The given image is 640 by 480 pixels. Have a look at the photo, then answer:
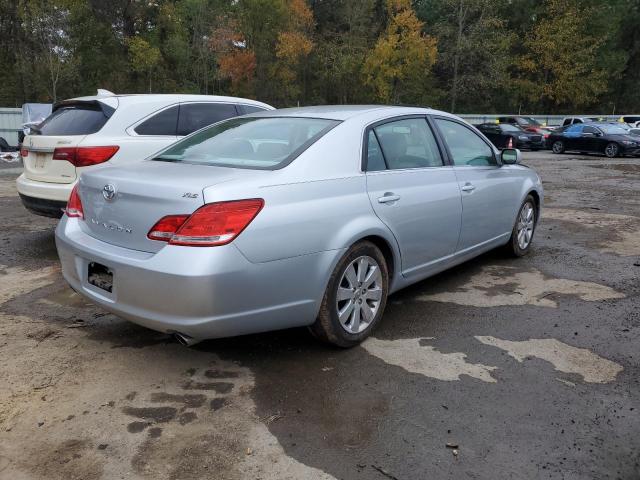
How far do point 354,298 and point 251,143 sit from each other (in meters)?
1.27

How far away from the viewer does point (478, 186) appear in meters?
4.77

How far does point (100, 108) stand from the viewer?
5809mm

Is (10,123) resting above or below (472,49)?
below

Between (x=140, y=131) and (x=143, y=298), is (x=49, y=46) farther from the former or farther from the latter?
(x=143, y=298)

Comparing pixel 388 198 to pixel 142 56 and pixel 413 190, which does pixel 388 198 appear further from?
pixel 142 56

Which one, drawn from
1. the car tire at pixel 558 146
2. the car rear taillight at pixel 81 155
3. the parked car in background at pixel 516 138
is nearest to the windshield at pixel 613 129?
the car tire at pixel 558 146

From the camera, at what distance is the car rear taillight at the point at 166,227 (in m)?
2.90

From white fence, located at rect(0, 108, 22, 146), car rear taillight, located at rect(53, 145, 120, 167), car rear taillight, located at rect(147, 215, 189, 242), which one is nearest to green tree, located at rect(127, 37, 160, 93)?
white fence, located at rect(0, 108, 22, 146)

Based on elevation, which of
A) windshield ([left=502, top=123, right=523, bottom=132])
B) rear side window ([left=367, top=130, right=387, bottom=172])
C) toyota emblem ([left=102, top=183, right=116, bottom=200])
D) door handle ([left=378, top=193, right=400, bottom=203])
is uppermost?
rear side window ([left=367, top=130, right=387, bottom=172])

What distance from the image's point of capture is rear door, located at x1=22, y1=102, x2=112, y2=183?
18.1ft

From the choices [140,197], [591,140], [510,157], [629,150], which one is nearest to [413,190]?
[510,157]

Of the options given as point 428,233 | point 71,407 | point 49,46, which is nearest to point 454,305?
point 428,233

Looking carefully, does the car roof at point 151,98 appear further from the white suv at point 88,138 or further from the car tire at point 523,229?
the car tire at point 523,229

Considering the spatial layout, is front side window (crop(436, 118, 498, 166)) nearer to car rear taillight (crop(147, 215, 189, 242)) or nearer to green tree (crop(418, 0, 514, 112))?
car rear taillight (crop(147, 215, 189, 242))
